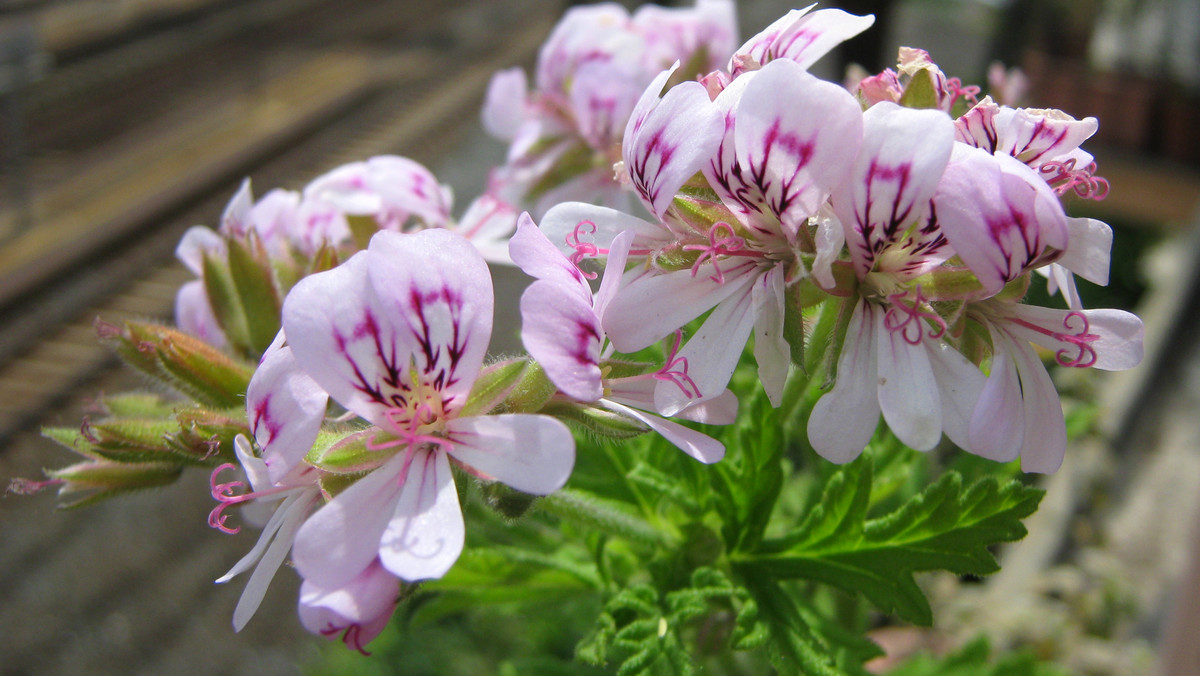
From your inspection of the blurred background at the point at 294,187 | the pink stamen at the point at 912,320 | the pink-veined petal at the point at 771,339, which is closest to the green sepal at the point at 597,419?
the pink-veined petal at the point at 771,339

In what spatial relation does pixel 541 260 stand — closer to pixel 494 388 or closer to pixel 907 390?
pixel 494 388

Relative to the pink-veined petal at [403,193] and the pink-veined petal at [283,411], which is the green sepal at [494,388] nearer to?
the pink-veined petal at [283,411]

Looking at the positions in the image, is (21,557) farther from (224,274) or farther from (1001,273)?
(1001,273)

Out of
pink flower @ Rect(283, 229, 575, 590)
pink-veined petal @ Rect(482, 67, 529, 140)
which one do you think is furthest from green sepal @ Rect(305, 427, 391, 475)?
pink-veined petal @ Rect(482, 67, 529, 140)

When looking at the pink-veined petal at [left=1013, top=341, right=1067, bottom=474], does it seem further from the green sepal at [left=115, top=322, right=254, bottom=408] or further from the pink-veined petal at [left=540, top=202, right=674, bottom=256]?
the green sepal at [left=115, top=322, right=254, bottom=408]

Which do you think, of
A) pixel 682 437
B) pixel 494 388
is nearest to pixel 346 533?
pixel 494 388

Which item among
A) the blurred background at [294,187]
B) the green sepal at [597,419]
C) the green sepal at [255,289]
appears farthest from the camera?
the blurred background at [294,187]
